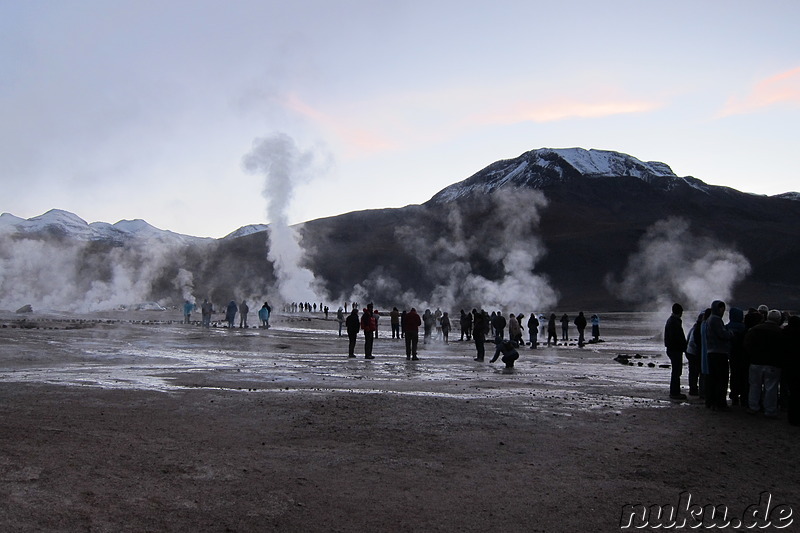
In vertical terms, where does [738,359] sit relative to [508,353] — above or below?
above

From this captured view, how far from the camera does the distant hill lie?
105750 millimetres

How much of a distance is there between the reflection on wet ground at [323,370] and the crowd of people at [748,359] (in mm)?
1165

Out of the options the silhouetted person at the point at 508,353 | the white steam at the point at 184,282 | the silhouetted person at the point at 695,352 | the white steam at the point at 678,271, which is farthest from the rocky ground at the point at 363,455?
the white steam at the point at 184,282

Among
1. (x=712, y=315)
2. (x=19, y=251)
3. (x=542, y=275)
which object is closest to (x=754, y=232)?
(x=542, y=275)

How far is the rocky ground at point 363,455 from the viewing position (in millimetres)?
6270

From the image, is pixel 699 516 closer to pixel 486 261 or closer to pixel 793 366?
pixel 793 366

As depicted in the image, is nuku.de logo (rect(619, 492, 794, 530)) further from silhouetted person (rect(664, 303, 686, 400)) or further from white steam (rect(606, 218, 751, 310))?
white steam (rect(606, 218, 751, 310))

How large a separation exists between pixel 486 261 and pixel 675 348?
4458 inches

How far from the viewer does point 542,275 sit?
411 feet

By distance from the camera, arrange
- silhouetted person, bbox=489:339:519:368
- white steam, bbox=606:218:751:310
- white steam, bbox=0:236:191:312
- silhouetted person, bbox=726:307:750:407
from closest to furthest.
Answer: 1. silhouetted person, bbox=726:307:750:407
2. silhouetted person, bbox=489:339:519:368
3. white steam, bbox=0:236:191:312
4. white steam, bbox=606:218:751:310

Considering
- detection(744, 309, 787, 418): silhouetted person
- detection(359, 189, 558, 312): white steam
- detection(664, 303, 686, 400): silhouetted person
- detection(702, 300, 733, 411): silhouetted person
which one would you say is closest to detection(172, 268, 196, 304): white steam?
detection(359, 189, 558, 312): white steam

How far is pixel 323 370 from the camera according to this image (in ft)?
60.4

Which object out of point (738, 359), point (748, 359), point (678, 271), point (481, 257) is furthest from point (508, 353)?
point (481, 257)

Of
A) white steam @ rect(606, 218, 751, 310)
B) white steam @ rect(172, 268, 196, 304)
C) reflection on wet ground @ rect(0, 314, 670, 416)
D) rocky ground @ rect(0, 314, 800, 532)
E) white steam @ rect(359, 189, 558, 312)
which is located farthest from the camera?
white steam @ rect(172, 268, 196, 304)
